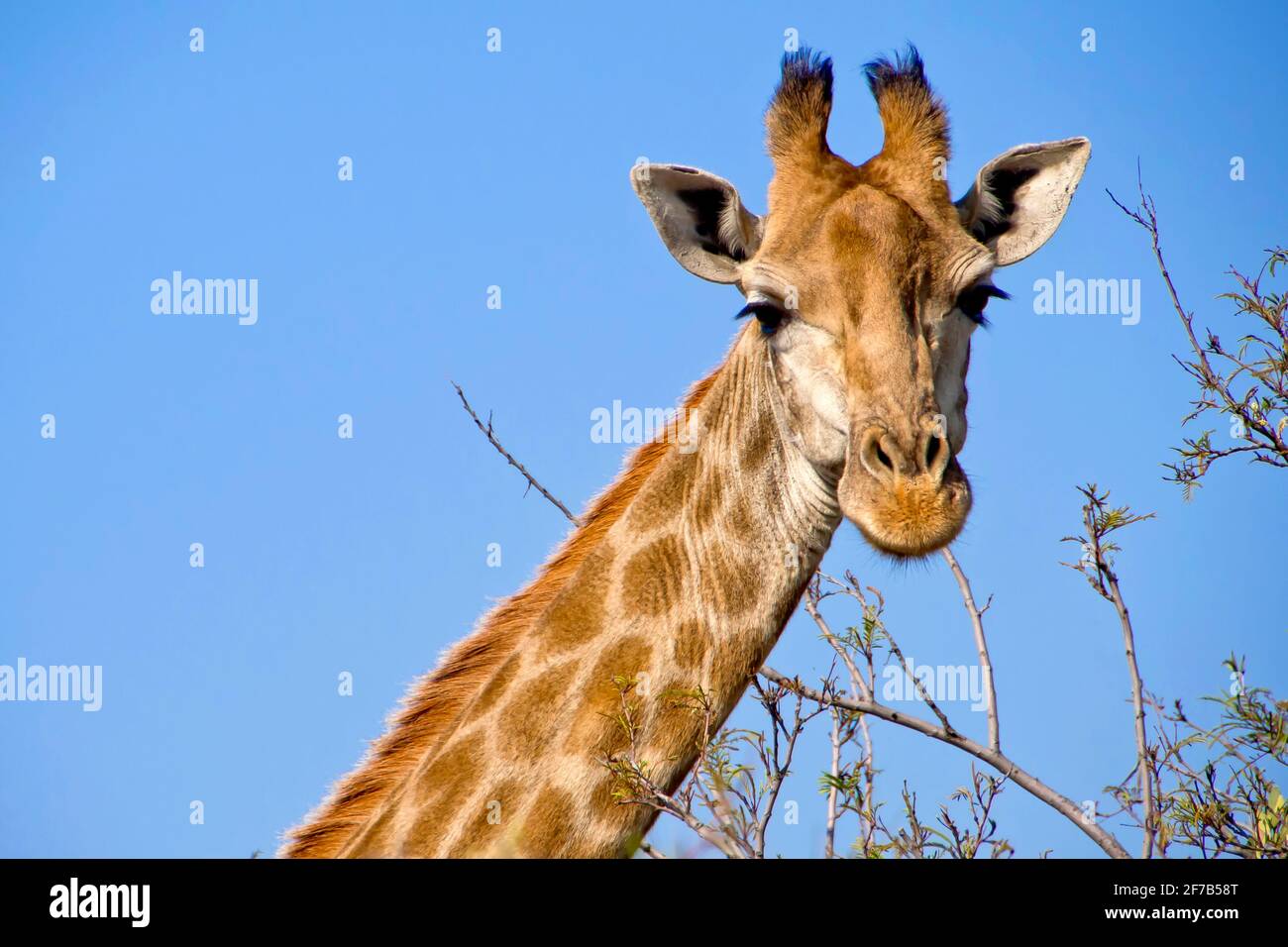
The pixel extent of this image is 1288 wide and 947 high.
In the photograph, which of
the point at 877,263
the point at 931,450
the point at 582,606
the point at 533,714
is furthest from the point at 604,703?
the point at 877,263

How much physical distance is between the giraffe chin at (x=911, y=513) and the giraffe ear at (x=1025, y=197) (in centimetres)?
229

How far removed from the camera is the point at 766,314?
8.70 meters

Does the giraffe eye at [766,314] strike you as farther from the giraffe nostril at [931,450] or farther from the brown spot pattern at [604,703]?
the brown spot pattern at [604,703]

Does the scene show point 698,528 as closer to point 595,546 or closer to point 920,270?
point 595,546

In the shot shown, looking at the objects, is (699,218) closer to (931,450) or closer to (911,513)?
(931,450)

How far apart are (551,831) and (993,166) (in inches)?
185

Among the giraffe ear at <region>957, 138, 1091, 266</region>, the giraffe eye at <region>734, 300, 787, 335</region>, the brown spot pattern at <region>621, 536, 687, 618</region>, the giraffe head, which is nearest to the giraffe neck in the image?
the brown spot pattern at <region>621, 536, 687, 618</region>

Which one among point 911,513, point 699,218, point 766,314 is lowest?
point 911,513

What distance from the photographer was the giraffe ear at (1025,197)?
9.30 meters

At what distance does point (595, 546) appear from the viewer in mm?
9258

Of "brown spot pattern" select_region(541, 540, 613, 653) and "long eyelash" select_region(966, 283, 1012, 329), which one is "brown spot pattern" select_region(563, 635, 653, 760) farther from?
"long eyelash" select_region(966, 283, 1012, 329)

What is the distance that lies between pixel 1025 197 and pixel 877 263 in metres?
1.68
